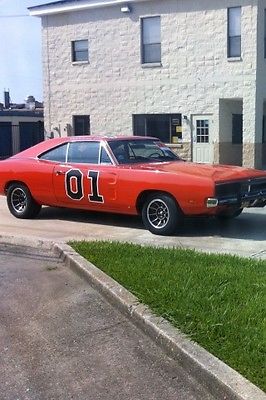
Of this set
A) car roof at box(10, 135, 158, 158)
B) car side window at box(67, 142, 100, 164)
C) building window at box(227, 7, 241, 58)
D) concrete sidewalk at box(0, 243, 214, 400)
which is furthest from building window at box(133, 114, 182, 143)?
concrete sidewalk at box(0, 243, 214, 400)

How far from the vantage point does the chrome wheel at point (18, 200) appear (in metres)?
10.5

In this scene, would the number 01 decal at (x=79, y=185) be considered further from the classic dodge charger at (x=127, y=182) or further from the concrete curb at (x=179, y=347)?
the concrete curb at (x=179, y=347)

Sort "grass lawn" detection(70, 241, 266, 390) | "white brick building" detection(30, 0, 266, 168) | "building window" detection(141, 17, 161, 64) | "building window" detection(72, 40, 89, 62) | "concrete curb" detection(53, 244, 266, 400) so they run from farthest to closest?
"building window" detection(72, 40, 89, 62)
"building window" detection(141, 17, 161, 64)
"white brick building" detection(30, 0, 266, 168)
"grass lawn" detection(70, 241, 266, 390)
"concrete curb" detection(53, 244, 266, 400)

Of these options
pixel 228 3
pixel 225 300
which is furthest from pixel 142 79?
pixel 225 300

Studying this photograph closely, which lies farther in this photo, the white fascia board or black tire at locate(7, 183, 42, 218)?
the white fascia board

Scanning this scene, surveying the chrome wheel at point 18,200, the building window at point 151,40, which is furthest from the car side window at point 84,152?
the building window at point 151,40

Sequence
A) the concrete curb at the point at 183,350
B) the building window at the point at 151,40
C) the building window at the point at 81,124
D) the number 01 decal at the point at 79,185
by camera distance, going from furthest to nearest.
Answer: the building window at the point at 81,124
the building window at the point at 151,40
the number 01 decal at the point at 79,185
the concrete curb at the point at 183,350

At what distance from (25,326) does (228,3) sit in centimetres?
1778

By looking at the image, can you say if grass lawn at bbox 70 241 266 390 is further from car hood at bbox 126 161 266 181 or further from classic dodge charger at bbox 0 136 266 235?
car hood at bbox 126 161 266 181

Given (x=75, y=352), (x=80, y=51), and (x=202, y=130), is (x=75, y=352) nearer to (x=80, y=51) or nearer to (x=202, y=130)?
(x=202, y=130)

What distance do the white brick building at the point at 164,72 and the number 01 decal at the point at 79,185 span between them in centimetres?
1244

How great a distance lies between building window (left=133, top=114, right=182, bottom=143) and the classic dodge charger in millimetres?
12145

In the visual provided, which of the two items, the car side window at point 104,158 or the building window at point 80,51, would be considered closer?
the car side window at point 104,158

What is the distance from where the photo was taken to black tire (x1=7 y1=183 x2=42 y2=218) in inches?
411
